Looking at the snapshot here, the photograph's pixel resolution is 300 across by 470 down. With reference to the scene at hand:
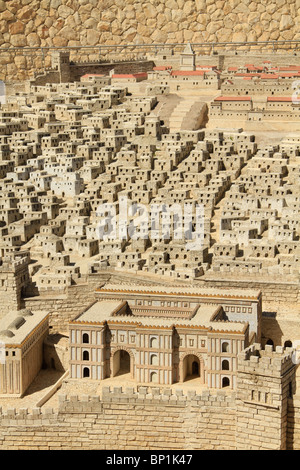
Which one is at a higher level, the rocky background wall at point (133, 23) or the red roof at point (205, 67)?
the rocky background wall at point (133, 23)

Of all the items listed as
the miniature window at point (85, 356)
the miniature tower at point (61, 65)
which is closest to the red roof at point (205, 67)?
the miniature tower at point (61, 65)

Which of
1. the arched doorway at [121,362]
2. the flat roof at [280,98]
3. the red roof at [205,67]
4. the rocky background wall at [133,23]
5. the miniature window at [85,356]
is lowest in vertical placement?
the arched doorway at [121,362]

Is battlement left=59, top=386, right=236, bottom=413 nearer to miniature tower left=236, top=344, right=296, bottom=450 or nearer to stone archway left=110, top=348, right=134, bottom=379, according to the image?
miniature tower left=236, top=344, right=296, bottom=450

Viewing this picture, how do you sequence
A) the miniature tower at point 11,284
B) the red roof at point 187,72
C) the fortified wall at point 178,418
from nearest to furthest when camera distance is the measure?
the fortified wall at point 178,418
the miniature tower at point 11,284
the red roof at point 187,72

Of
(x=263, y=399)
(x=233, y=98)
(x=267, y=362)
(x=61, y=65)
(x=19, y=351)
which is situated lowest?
(x=19, y=351)

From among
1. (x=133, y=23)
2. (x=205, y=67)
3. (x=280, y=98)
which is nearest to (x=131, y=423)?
(x=280, y=98)

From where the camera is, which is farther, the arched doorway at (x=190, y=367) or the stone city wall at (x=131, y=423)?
the arched doorway at (x=190, y=367)

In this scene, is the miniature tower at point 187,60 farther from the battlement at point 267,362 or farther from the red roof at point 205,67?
the battlement at point 267,362

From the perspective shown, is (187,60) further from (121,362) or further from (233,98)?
(121,362)
